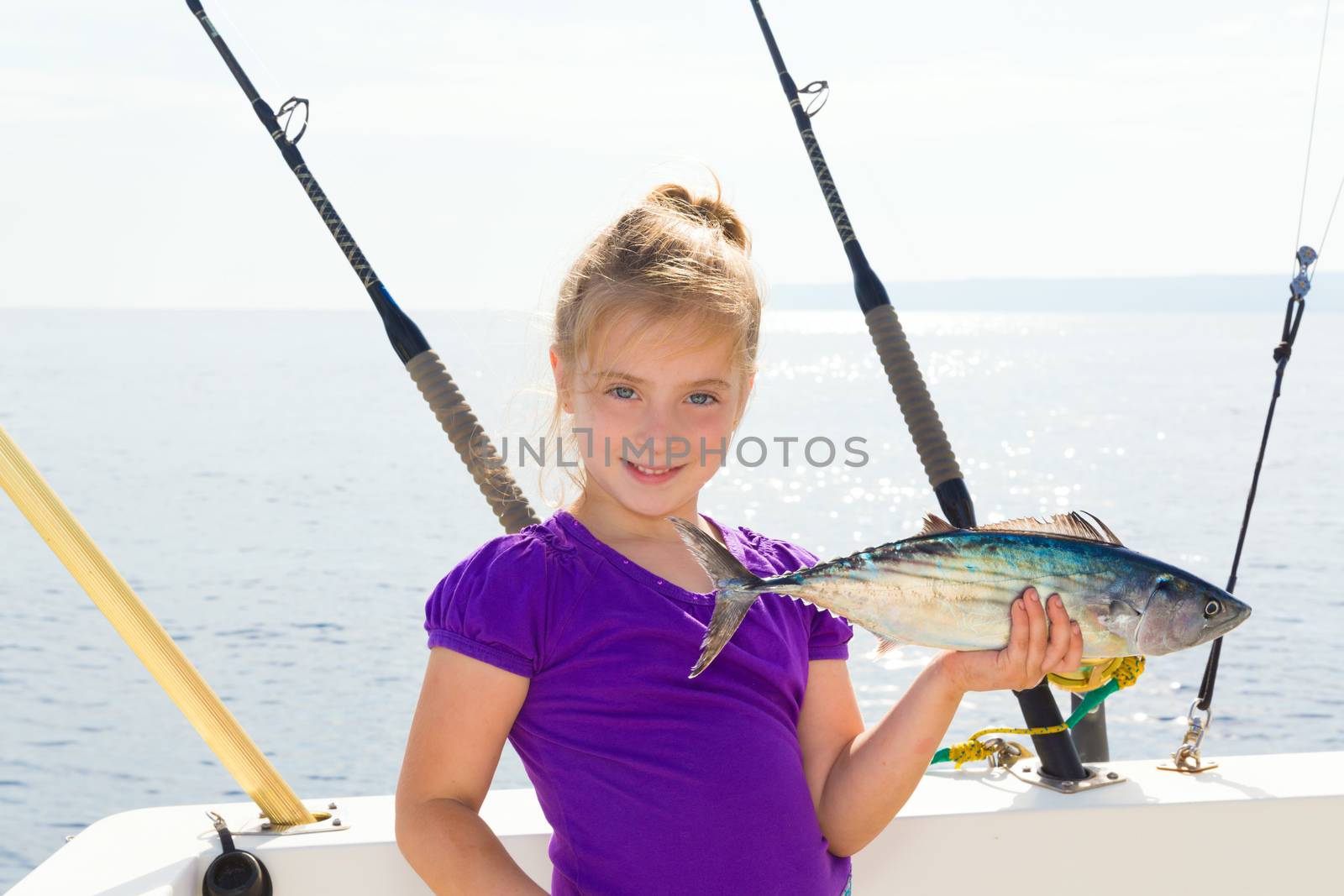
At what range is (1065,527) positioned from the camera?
3.92 feet

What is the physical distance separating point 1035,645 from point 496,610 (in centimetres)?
56

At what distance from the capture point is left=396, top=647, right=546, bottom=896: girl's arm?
1275 millimetres

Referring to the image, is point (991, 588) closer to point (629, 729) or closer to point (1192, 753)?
point (629, 729)

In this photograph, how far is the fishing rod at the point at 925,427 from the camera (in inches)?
68.2

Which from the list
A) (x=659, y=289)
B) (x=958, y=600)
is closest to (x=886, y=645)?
(x=958, y=600)

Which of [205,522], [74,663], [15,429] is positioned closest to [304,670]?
[74,663]

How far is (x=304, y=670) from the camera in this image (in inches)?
253

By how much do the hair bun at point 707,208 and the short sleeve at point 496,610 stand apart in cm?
49

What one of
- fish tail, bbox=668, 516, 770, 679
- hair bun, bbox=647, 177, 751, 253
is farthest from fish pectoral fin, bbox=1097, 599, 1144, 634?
hair bun, bbox=647, 177, 751, 253

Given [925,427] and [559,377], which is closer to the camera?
[559,377]

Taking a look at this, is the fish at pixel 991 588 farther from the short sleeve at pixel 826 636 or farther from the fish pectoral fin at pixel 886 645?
the short sleeve at pixel 826 636

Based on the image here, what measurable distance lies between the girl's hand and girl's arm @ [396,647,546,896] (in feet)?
1.67

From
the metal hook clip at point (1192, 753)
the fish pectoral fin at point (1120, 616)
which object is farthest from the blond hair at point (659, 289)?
the metal hook clip at point (1192, 753)

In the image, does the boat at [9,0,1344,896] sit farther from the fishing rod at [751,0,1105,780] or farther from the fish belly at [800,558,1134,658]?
the fish belly at [800,558,1134,658]
